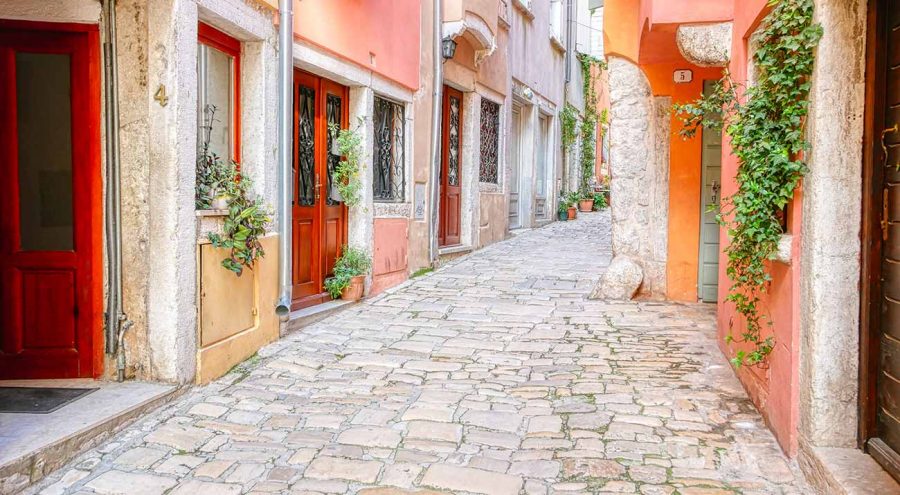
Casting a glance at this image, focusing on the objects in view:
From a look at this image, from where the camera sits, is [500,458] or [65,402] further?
[65,402]

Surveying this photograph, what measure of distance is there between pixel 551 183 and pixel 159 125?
13478 mm

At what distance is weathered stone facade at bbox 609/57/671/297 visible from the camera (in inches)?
330

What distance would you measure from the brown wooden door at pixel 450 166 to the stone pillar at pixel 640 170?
3.63m

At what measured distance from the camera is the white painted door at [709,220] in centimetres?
812

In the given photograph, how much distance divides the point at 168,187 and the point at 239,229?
77 centimetres

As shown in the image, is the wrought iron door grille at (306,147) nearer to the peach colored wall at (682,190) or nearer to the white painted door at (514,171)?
the peach colored wall at (682,190)

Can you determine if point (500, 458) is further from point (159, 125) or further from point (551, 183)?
point (551, 183)

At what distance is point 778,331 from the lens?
4.14m

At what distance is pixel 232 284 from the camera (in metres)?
5.71

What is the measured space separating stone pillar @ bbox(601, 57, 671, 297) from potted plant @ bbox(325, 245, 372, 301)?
8.77 feet

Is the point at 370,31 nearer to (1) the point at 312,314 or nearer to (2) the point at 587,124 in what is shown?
(1) the point at 312,314

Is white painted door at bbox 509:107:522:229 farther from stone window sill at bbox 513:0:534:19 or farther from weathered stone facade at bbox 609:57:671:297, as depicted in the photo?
weathered stone facade at bbox 609:57:671:297

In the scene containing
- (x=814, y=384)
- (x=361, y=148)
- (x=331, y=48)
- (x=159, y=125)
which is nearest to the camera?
(x=814, y=384)

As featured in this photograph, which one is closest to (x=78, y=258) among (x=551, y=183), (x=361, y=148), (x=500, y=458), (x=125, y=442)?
(x=125, y=442)
